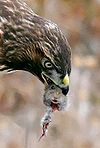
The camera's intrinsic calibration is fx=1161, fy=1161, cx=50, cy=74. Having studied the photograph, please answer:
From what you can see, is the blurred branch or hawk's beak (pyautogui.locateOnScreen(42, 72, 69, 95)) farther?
the blurred branch

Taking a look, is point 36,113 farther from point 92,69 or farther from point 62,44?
point 62,44

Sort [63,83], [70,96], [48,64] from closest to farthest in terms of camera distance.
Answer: [63,83] < [48,64] < [70,96]

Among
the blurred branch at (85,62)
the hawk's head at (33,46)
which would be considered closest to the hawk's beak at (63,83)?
the hawk's head at (33,46)

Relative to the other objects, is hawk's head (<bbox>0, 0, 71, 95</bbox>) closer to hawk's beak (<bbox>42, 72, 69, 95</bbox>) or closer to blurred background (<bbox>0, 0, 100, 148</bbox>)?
hawk's beak (<bbox>42, 72, 69, 95</bbox>)

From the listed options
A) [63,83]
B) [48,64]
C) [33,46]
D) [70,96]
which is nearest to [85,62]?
[70,96]

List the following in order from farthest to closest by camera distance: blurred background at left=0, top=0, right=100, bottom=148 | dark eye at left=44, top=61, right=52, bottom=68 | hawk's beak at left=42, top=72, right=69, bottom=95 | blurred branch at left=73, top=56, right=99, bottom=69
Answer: blurred branch at left=73, top=56, right=99, bottom=69
blurred background at left=0, top=0, right=100, bottom=148
dark eye at left=44, top=61, right=52, bottom=68
hawk's beak at left=42, top=72, right=69, bottom=95

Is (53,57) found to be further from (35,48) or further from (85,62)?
(85,62)

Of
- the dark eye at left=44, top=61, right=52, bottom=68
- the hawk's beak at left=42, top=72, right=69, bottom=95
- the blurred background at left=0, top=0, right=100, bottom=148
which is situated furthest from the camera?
the blurred background at left=0, top=0, right=100, bottom=148

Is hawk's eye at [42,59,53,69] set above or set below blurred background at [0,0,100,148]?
above

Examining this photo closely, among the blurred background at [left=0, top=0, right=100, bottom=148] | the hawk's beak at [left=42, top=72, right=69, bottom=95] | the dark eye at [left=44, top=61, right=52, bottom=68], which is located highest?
the dark eye at [left=44, top=61, right=52, bottom=68]

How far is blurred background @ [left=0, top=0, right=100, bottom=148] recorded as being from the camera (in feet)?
27.9

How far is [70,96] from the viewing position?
852 centimetres

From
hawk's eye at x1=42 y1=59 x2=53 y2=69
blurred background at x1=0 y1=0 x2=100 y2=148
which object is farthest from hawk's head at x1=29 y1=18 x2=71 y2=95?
blurred background at x1=0 y1=0 x2=100 y2=148

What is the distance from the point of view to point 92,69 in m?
9.41
